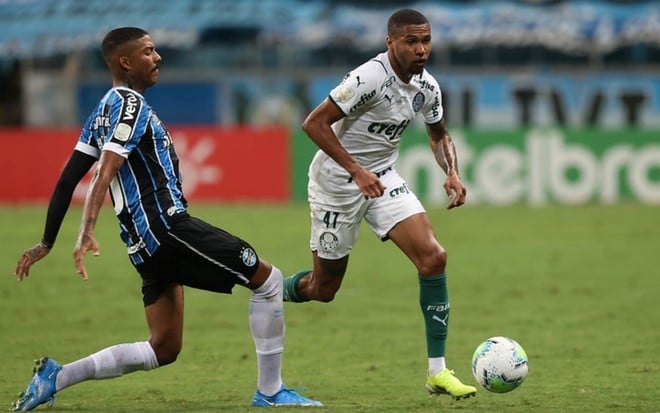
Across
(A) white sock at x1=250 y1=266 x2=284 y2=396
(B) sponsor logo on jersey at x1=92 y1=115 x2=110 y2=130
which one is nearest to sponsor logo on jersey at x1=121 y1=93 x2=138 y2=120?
(B) sponsor logo on jersey at x1=92 y1=115 x2=110 y2=130

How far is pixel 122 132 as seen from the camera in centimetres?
767

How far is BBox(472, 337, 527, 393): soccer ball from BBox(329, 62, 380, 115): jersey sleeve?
1835 mm

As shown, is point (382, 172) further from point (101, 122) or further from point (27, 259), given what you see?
point (27, 259)

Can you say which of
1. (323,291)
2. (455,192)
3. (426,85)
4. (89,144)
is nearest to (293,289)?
(323,291)

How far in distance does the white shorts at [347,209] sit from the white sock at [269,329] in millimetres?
1260

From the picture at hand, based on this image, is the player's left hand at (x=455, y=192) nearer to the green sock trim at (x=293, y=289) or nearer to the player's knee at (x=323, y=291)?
the player's knee at (x=323, y=291)

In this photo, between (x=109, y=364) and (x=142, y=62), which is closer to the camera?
(x=142, y=62)

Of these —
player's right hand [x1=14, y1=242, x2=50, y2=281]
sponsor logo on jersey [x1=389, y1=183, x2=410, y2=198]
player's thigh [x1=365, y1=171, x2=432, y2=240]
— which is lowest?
player's right hand [x1=14, y1=242, x2=50, y2=281]

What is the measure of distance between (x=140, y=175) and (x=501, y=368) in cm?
247

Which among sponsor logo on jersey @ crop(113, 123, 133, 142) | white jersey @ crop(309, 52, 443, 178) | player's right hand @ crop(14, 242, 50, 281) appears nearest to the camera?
sponsor logo on jersey @ crop(113, 123, 133, 142)

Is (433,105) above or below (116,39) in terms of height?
below

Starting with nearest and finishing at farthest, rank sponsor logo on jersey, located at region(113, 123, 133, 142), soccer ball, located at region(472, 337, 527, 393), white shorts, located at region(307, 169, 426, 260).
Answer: sponsor logo on jersey, located at region(113, 123, 133, 142) → soccer ball, located at region(472, 337, 527, 393) → white shorts, located at region(307, 169, 426, 260)

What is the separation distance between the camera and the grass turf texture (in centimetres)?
894

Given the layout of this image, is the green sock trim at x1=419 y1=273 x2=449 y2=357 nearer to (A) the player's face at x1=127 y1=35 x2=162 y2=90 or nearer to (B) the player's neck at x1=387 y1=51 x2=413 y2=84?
(B) the player's neck at x1=387 y1=51 x2=413 y2=84
